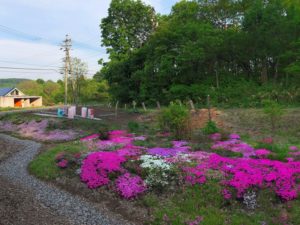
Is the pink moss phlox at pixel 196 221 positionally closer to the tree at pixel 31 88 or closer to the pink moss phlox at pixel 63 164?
the pink moss phlox at pixel 63 164

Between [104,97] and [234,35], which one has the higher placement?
[234,35]

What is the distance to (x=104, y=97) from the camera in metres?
84.6

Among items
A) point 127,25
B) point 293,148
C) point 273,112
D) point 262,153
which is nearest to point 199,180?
point 262,153

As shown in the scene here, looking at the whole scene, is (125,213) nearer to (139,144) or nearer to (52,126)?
(139,144)

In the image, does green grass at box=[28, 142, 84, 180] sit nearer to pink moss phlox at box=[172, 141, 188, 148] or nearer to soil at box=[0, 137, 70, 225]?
soil at box=[0, 137, 70, 225]

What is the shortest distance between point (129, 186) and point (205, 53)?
30.9 m

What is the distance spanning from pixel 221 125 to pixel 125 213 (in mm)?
13967

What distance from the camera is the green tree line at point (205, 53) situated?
3678cm

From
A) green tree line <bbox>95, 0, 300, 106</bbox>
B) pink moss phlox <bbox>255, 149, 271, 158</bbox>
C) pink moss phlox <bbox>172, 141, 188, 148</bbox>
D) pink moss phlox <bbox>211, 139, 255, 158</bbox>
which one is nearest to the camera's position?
pink moss phlox <bbox>255, 149, 271, 158</bbox>

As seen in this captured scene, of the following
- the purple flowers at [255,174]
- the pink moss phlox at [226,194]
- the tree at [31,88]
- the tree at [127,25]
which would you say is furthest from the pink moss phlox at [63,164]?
the tree at [31,88]

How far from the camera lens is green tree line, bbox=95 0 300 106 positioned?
36.8 m

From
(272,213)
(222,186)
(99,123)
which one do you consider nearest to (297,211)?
(272,213)

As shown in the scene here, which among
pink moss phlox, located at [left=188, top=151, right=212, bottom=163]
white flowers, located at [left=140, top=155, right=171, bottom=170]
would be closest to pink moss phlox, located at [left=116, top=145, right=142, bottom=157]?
white flowers, located at [left=140, top=155, right=171, bottom=170]

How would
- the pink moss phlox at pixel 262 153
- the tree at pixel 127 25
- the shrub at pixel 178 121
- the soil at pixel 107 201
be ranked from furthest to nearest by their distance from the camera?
the tree at pixel 127 25 < the shrub at pixel 178 121 < the pink moss phlox at pixel 262 153 < the soil at pixel 107 201
